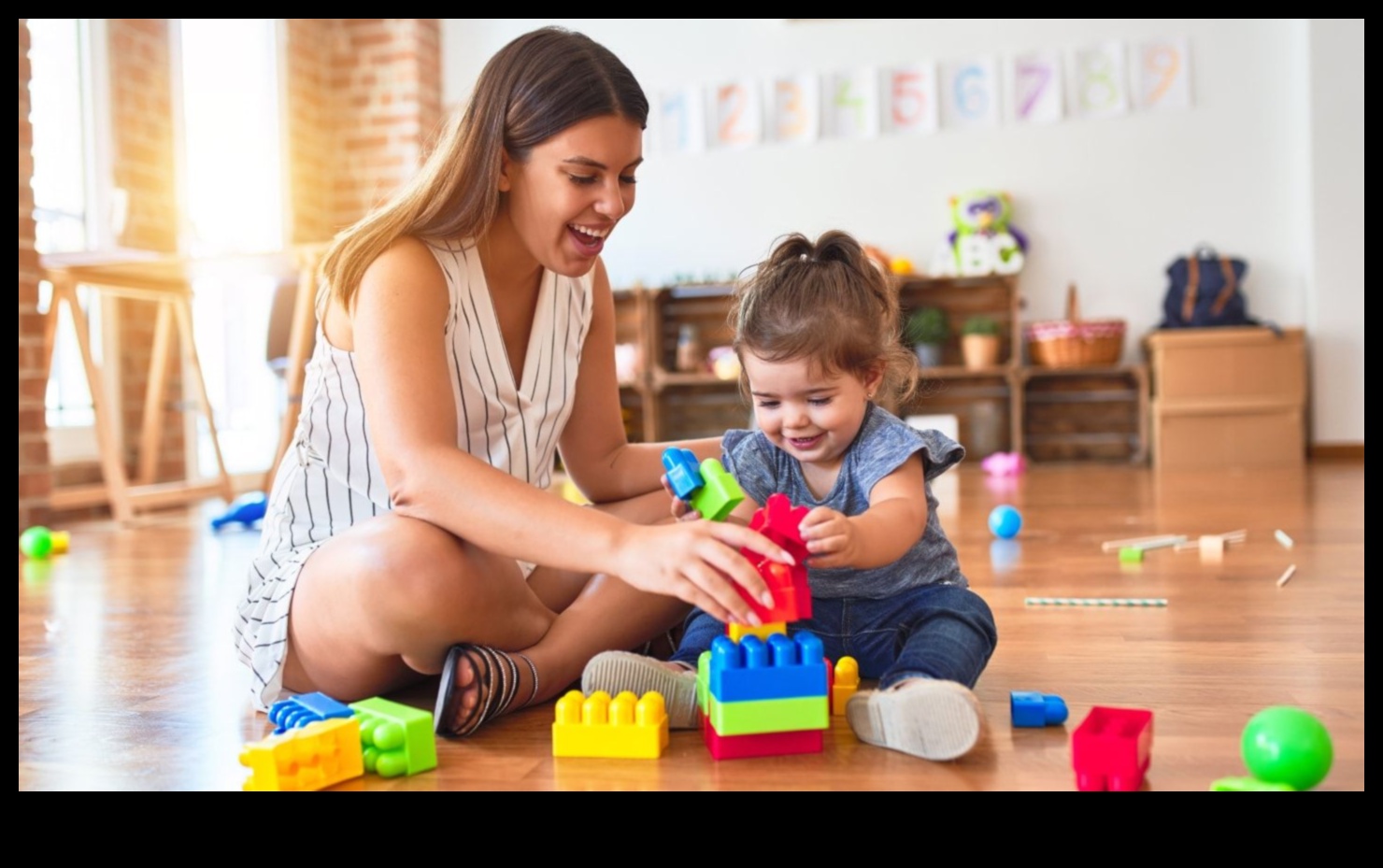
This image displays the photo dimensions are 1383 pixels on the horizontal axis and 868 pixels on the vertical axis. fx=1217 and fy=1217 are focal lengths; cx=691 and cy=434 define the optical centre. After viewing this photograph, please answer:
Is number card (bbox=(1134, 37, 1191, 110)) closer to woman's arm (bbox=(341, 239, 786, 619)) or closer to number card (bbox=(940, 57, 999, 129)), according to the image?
number card (bbox=(940, 57, 999, 129))

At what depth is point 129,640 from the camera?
1.57 meters

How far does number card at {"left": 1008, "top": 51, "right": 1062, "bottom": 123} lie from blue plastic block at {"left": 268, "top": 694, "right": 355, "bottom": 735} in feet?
13.9

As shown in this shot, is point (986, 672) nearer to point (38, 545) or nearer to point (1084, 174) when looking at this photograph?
point (38, 545)

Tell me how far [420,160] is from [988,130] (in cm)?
382

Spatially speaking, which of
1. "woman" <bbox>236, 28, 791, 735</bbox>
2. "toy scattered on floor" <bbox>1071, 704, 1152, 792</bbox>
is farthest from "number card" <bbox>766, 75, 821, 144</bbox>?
"toy scattered on floor" <bbox>1071, 704, 1152, 792</bbox>

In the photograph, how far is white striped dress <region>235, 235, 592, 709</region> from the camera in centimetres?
116

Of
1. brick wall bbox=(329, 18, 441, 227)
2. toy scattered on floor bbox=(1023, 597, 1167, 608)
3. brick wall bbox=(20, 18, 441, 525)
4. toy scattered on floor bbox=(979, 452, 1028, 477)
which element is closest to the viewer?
toy scattered on floor bbox=(1023, 597, 1167, 608)

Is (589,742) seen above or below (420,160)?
below

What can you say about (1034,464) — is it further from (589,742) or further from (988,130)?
(589,742)

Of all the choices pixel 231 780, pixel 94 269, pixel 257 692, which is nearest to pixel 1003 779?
pixel 231 780

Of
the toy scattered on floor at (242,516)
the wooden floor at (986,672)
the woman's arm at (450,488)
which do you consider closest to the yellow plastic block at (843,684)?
the wooden floor at (986,672)

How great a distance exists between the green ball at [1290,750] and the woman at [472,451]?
37cm

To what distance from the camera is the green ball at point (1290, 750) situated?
850 mm
